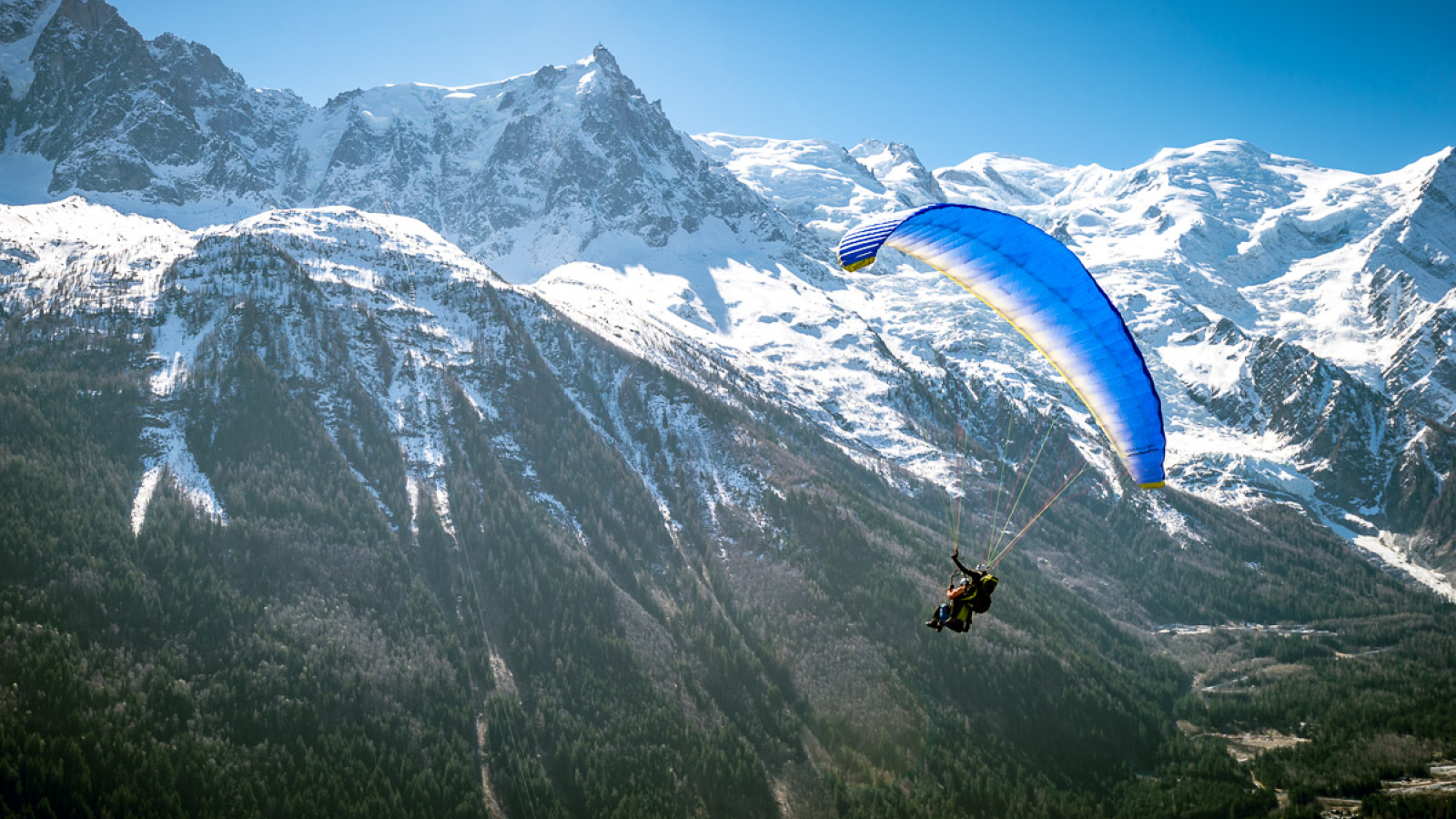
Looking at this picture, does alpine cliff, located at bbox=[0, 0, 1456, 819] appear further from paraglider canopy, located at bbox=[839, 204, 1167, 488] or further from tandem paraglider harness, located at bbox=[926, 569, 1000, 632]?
tandem paraglider harness, located at bbox=[926, 569, 1000, 632]

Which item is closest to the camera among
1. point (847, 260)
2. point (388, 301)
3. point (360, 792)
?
point (847, 260)

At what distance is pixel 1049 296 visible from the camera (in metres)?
33.4

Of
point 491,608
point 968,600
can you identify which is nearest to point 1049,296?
point 968,600

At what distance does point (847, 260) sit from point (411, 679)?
8049 cm

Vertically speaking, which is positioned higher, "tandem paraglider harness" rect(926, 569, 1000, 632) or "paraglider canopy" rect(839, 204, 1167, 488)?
"paraglider canopy" rect(839, 204, 1167, 488)

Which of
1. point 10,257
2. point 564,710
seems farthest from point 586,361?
point 10,257

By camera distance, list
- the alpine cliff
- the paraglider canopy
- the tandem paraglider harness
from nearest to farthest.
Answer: the tandem paraglider harness, the paraglider canopy, the alpine cliff

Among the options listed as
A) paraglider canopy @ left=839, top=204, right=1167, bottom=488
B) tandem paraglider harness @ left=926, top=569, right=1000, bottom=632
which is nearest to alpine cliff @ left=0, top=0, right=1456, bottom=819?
paraglider canopy @ left=839, top=204, right=1167, bottom=488

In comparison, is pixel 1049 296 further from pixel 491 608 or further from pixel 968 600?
pixel 491 608

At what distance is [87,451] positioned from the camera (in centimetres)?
10350

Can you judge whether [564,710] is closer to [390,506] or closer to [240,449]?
[390,506]

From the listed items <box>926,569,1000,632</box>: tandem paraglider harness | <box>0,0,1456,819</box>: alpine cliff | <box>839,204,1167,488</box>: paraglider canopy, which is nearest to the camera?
<box>926,569,1000,632</box>: tandem paraglider harness

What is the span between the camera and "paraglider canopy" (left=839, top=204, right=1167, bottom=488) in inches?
1241

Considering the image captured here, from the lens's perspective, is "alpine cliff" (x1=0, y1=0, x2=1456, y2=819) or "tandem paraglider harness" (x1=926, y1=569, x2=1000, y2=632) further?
"alpine cliff" (x1=0, y1=0, x2=1456, y2=819)
